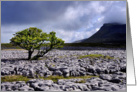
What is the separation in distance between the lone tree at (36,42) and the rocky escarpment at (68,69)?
375 mm

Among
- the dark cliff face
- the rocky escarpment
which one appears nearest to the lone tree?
the rocky escarpment

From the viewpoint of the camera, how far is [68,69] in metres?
9.23

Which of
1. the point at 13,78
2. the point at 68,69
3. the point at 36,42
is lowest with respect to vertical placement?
the point at 13,78

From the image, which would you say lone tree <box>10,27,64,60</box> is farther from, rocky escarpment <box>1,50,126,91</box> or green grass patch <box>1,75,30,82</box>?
green grass patch <box>1,75,30,82</box>

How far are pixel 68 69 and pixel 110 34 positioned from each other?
10.4ft

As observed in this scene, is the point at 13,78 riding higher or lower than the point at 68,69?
lower

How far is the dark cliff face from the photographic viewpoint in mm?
9531

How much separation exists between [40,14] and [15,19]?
131cm

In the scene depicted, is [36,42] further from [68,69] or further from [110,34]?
[110,34]

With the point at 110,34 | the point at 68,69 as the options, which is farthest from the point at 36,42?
the point at 110,34

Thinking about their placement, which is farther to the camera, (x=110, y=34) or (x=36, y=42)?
(x=36, y=42)

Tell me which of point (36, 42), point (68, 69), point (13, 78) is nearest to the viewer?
point (13, 78)

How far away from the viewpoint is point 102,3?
9398 mm

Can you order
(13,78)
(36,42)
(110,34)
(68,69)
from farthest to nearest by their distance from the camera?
(36,42) → (110,34) → (68,69) → (13,78)
